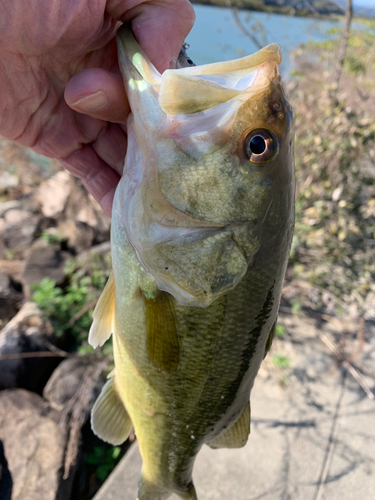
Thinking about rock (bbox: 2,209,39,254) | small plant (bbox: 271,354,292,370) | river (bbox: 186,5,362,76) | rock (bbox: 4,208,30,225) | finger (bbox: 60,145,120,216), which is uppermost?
river (bbox: 186,5,362,76)

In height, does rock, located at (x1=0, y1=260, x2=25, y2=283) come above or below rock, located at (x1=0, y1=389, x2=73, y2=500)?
above

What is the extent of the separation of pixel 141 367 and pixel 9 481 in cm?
207

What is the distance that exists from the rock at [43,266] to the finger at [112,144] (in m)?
2.63

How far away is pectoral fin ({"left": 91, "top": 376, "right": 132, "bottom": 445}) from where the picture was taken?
1614mm

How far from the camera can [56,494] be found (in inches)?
102

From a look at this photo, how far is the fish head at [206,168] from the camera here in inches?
41.8

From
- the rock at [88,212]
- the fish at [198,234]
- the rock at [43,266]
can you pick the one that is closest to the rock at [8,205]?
the rock at [88,212]

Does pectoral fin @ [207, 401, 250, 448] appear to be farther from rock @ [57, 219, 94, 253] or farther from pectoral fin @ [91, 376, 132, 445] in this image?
rock @ [57, 219, 94, 253]

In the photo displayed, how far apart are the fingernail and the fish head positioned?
6.8 inches

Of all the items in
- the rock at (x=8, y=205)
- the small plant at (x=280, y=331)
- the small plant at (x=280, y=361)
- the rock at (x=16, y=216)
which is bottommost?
the small plant at (x=280, y=361)

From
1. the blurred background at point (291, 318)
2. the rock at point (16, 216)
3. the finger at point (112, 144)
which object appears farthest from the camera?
the rock at point (16, 216)

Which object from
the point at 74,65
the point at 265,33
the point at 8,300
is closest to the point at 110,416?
the point at 74,65

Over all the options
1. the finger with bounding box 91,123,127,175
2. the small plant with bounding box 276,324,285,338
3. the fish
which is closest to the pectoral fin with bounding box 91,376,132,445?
the fish

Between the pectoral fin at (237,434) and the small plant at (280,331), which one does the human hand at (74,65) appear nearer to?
the pectoral fin at (237,434)
